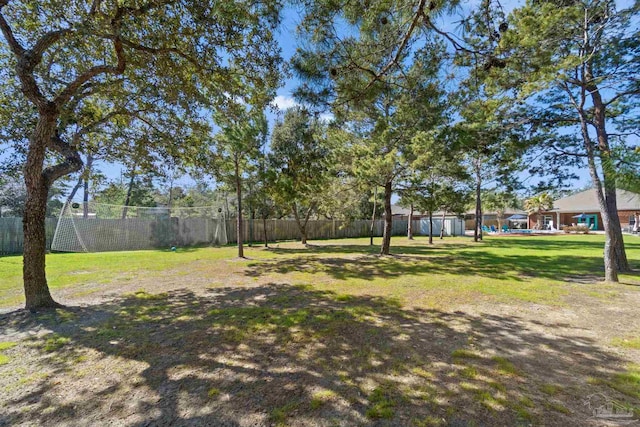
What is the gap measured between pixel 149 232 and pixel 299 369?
13.5m

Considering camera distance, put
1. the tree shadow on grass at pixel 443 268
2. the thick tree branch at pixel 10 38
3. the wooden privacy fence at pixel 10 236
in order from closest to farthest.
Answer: the thick tree branch at pixel 10 38 < the tree shadow on grass at pixel 443 268 < the wooden privacy fence at pixel 10 236

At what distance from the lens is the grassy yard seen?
196cm

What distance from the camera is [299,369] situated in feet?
8.26

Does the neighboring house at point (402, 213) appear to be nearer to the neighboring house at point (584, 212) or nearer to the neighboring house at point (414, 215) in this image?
the neighboring house at point (414, 215)

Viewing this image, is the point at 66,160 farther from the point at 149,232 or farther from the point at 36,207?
the point at 149,232

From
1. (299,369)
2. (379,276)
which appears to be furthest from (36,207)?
(379,276)

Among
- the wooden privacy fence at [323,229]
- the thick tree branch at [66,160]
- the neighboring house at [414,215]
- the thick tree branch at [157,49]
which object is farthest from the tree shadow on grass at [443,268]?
the neighboring house at [414,215]

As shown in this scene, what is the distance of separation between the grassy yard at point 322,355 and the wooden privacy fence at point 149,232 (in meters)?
6.67

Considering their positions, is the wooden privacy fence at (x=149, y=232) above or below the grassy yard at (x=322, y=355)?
above

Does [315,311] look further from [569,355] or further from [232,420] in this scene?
[569,355]

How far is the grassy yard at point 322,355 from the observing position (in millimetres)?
1965

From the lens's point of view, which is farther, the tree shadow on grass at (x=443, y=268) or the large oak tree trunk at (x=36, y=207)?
the tree shadow on grass at (x=443, y=268)

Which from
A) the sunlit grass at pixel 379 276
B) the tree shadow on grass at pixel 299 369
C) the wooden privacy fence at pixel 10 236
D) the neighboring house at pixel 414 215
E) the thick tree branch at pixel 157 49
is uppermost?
the thick tree branch at pixel 157 49

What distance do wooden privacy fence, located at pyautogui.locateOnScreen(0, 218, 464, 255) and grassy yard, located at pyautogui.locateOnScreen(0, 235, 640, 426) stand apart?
6666mm
